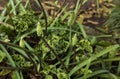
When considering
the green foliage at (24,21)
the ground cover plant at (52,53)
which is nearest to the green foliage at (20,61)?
the ground cover plant at (52,53)

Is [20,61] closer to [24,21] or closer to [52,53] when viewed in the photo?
[52,53]

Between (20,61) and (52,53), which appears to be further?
(52,53)

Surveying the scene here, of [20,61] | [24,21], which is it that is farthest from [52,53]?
[24,21]

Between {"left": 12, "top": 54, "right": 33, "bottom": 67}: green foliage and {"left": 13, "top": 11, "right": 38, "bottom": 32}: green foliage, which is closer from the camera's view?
{"left": 12, "top": 54, "right": 33, "bottom": 67}: green foliage

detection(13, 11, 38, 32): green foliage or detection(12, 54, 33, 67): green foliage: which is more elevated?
detection(13, 11, 38, 32): green foliage

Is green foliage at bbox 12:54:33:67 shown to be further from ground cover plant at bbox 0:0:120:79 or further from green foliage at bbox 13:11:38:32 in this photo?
green foliage at bbox 13:11:38:32

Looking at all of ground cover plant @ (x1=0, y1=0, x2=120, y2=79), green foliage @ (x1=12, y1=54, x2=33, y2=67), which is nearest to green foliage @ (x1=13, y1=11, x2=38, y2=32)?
ground cover plant @ (x1=0, y1=0, x2=120, y2=79)

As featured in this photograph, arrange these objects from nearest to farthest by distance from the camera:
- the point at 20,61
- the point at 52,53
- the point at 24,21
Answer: the point at 20,61 < the point at 52,53 < the point at 24,21

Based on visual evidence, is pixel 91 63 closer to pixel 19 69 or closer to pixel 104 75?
pixel 104 75

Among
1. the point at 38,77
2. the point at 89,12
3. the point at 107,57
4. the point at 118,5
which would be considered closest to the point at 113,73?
the point at 107,57

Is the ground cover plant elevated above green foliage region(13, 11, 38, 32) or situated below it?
below

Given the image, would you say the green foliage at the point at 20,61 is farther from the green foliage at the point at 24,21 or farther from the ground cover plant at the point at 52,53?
the green foliage at the point at 24,21

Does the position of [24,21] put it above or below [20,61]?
above
